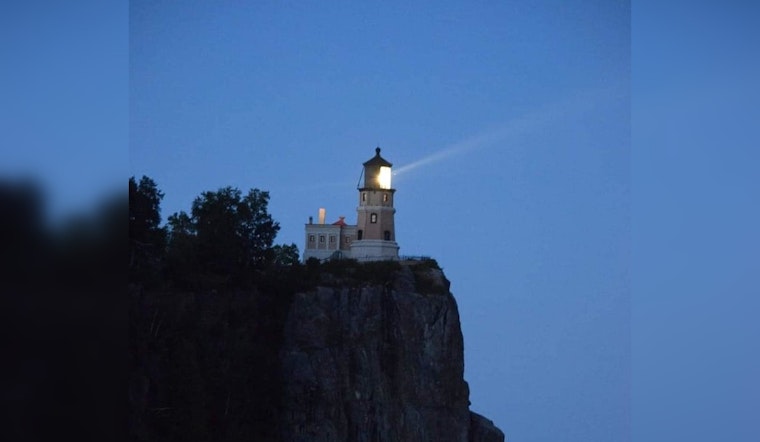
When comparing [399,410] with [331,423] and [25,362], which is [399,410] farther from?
[25,362]

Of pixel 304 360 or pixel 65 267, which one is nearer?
pixel 65 267

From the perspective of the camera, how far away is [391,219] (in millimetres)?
51094

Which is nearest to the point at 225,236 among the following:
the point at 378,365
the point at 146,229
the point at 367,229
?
the point at 146,229

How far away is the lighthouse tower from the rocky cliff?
5472 millimetres

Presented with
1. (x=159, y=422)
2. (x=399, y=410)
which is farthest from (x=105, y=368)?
(x=399, y=410)

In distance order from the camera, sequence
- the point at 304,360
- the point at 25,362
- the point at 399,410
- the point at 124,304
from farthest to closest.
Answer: the point at 399,410, the point at 304,360, the point at 124,304, the point at 25,362

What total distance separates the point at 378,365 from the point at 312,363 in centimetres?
313

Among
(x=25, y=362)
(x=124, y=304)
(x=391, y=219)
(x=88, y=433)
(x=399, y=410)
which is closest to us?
(x=25, y=362)

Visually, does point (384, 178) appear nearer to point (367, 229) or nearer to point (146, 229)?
point (367, 229)

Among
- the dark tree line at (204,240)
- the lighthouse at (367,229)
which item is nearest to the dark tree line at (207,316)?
the dark tree line at (204,240)

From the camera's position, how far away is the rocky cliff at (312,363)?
32.2 metres

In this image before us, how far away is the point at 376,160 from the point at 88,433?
148 feet

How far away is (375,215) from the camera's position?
5100 centimetres

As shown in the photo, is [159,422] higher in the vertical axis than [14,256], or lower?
lower
